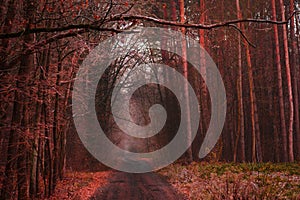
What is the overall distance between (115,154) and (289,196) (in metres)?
21.1

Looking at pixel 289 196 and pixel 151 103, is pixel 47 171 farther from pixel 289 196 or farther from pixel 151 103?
pixel 151 103

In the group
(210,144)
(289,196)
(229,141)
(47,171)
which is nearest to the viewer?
(289,196)

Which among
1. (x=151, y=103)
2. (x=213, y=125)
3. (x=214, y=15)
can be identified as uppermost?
(x=214, y=15)

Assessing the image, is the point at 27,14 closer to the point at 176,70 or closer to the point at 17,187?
the point at 17,187

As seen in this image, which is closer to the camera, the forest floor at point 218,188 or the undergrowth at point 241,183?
the undergrowth at point 241,183

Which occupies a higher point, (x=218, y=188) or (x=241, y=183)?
(x=241, y=183)

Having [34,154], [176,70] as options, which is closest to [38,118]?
[34,154]

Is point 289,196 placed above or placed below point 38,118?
below

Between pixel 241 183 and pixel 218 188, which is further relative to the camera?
pixel 218 188

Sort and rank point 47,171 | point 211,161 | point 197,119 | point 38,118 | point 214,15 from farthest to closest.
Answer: point 197,119 < point 214,15 < point 211,161 < point 47,171 < point 38,118

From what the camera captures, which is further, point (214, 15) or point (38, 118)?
point (214, 15)

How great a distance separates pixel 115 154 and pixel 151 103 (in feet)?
16.1

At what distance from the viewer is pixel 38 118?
9125 millimetres

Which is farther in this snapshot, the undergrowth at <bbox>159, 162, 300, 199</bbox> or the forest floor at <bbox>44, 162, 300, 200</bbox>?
the forest floor at <bbox>44, 162, 300, 200</bbox>
